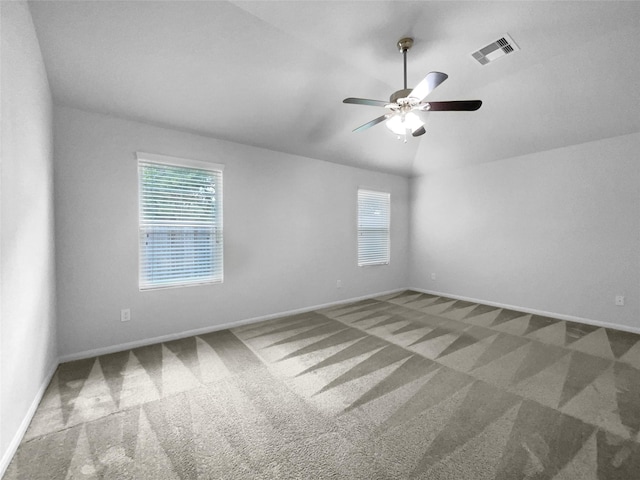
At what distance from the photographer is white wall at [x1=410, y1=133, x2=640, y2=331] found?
357cm

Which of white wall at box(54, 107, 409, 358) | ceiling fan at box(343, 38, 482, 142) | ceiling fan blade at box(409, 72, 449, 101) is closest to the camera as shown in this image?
ceiling fan blade at box(409, 72, 449, 101)

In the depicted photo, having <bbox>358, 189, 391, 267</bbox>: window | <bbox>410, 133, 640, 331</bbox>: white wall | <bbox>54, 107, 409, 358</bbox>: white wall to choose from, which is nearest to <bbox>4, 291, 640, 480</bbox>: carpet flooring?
<bbox>54, 107, 409, 358</bbox>: white wall

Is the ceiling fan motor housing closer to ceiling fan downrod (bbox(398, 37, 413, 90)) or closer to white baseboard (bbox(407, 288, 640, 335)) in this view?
ceiling fan downrod (bbox(398, 37, 413, 90))

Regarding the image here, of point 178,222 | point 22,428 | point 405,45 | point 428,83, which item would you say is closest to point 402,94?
point 428,83

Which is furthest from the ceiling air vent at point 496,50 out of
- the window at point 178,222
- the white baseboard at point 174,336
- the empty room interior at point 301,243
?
the white baseboard at point 174,336

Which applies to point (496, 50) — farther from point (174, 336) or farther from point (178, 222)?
point (174, 336)

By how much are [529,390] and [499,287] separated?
2.91 metres

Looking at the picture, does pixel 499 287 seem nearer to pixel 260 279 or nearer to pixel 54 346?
pixel 260 279

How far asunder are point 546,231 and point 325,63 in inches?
163

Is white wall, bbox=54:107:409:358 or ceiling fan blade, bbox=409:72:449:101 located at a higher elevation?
ceiling fan blade, bbox=409:72:449:101

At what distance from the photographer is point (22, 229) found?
69.9 inches

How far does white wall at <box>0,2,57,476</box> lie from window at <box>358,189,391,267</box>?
14.2 ft

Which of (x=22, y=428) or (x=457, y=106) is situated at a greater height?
(x=457, y=106)

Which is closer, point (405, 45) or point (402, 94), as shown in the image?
point (402, 94)
